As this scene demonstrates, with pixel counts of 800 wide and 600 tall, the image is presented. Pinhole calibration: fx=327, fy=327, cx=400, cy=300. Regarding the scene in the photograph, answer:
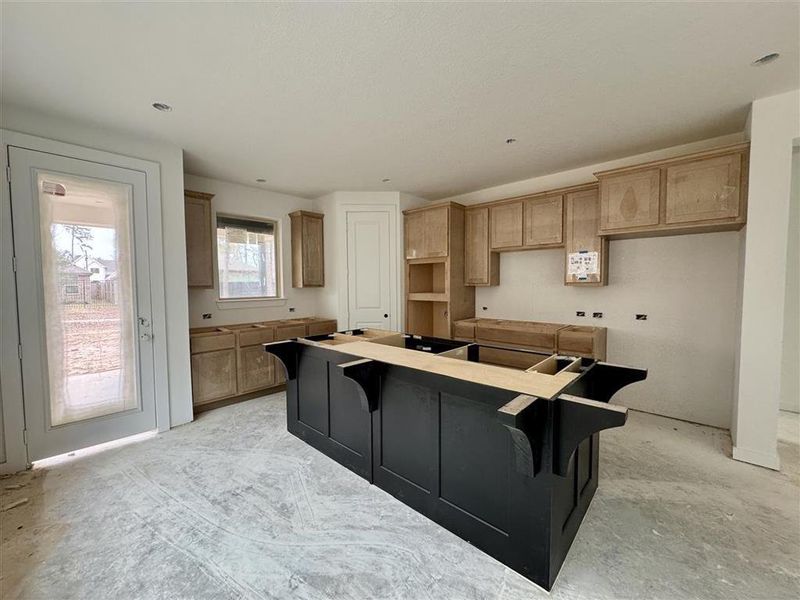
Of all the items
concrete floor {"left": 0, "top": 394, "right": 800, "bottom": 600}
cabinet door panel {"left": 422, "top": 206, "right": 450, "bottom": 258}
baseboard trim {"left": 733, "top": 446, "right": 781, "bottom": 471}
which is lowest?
concrete floor {"left": 0, "top": 394, "right": 800, "bottom": 600}

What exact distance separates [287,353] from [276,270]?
7.31 feet


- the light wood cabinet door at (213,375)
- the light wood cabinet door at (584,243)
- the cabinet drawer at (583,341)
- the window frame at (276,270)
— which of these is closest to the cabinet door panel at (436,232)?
the light wood cabinet door at (584,243)

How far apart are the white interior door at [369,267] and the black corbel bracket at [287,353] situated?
1806mm

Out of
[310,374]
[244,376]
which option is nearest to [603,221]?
[310,374]

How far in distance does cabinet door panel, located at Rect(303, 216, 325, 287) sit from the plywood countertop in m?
2.57

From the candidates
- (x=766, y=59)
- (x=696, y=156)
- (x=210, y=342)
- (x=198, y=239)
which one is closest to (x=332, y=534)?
(x=210, y=342)

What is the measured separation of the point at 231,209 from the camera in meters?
4.36

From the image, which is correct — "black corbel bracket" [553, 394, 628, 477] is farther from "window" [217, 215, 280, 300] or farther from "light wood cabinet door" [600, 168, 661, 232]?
"window" [217, 215, 280, 300]

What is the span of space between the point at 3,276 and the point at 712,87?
5320mm

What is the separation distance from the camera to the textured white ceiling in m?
1.66

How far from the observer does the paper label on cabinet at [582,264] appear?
3.56 metres

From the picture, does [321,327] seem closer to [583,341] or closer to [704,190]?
[583,341]

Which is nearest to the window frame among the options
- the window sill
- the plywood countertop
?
the window sill

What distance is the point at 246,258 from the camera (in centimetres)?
461
